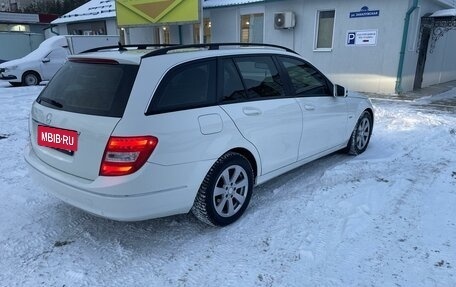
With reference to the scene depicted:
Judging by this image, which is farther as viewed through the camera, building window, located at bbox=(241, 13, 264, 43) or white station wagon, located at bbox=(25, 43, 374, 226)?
building window, located at bbox=(241, 13, 264, 43)

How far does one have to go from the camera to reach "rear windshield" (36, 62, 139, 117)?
2.76 metres

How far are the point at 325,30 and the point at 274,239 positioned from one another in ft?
34.2

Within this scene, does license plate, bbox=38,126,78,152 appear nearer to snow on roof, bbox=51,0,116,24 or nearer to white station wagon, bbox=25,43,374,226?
white station wagon, bbox=25,43,374,226

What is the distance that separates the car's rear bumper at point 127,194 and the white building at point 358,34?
966 centimetres

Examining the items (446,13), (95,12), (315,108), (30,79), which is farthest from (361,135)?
(95,12)

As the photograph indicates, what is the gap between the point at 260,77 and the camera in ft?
12.2

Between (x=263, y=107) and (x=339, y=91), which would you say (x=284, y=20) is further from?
(x=263, y=107)

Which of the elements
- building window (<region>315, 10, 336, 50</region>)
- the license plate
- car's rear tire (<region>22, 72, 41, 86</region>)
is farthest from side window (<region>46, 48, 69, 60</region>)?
the license plate

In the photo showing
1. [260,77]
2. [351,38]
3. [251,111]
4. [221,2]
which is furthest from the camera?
[221,2]

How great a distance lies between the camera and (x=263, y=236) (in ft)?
10.5

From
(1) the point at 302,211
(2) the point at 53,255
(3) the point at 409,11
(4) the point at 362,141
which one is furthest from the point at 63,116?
(3) the point at 409,11

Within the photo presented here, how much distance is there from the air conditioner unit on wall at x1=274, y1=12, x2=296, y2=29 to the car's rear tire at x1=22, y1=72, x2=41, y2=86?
9.21 metres

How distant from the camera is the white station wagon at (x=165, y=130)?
2693mm

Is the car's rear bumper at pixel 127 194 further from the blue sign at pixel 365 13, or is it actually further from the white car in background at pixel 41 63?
the white car in background at pixel 41 63
